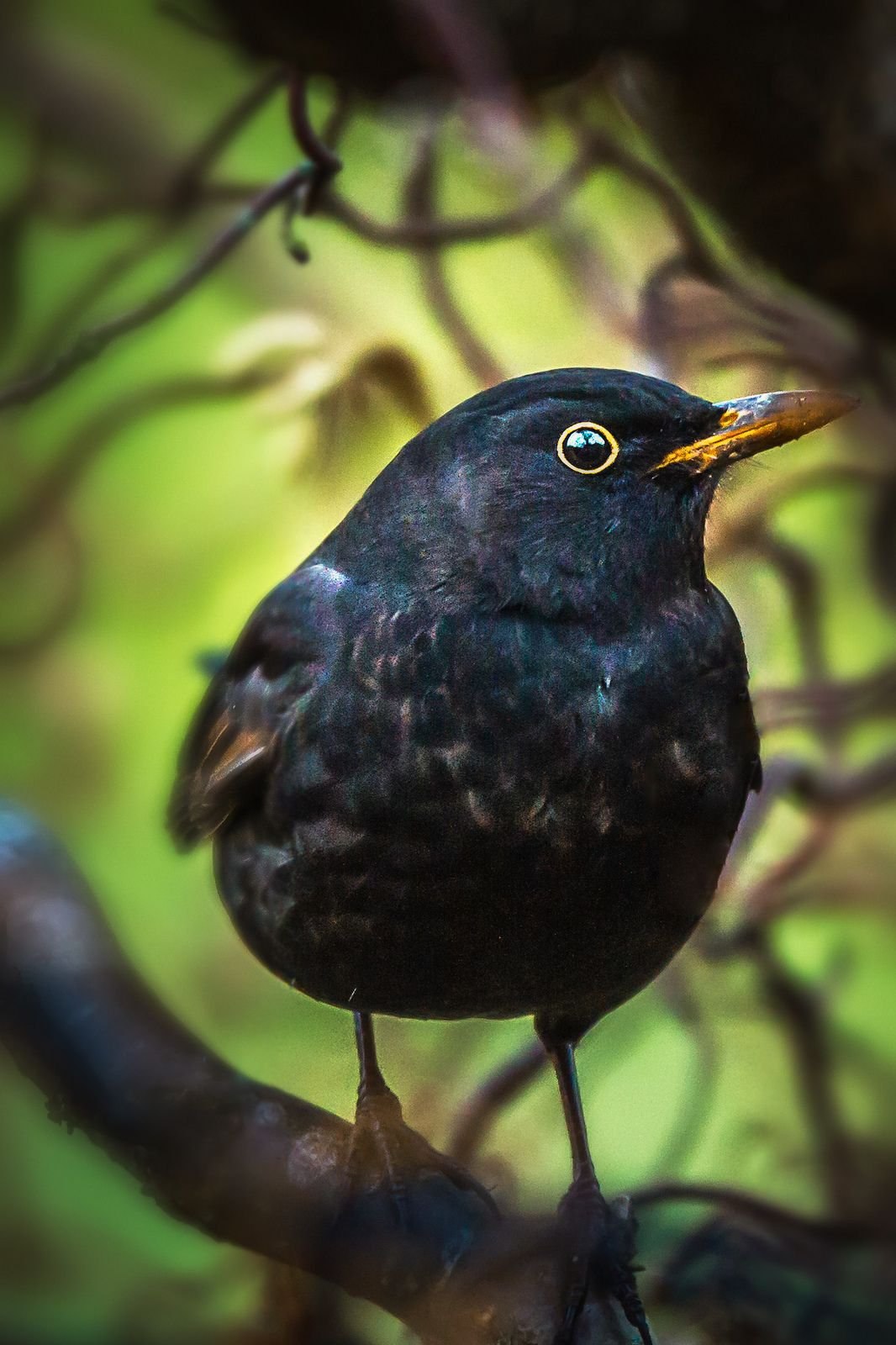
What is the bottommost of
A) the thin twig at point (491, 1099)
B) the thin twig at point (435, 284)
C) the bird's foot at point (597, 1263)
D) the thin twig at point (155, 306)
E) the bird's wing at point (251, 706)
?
the bird's foot at point (597, 1263)

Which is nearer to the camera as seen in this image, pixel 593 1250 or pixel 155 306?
pixel 593 1250

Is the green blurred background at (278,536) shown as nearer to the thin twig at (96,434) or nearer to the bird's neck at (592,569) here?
the thin twig at (96,434)

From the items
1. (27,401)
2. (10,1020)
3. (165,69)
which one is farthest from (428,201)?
(10,1020)

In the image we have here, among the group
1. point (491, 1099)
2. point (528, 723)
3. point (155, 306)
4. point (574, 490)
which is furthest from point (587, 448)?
point (491, 1099)

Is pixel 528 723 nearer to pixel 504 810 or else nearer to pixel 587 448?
pixel 504 810

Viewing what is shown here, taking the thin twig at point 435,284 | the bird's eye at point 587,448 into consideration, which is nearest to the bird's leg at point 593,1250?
the bird's eye at point 587,448
